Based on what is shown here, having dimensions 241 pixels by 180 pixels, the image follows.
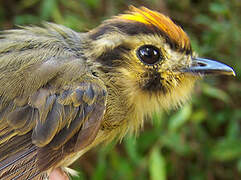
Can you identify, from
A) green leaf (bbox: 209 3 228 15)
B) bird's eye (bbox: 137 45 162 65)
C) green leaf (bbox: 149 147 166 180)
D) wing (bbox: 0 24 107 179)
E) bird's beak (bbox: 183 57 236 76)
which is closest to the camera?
wing (bbox: 0 24 107 179)

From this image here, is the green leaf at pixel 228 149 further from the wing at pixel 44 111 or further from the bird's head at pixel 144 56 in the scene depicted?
the wing at pixel 44 111

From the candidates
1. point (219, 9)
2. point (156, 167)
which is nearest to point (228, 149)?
point (156, 167)

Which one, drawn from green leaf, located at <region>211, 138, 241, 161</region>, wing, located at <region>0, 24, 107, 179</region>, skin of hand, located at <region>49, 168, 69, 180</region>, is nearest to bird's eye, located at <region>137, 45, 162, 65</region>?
wing, located at <region>0, 24, 107, 179</region>

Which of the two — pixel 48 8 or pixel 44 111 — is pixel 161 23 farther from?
pixel 48 8

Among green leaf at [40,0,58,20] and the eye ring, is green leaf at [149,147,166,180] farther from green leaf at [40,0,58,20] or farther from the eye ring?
green leaf at [40,0,58,20]

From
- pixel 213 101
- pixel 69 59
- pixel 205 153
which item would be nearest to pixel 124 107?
pixel 69 59

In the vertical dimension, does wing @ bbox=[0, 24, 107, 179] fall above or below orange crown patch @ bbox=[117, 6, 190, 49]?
below

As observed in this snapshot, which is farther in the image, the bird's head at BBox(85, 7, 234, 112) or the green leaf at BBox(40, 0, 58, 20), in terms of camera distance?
the green leaf at BBox(40, 0, 58, 20)
